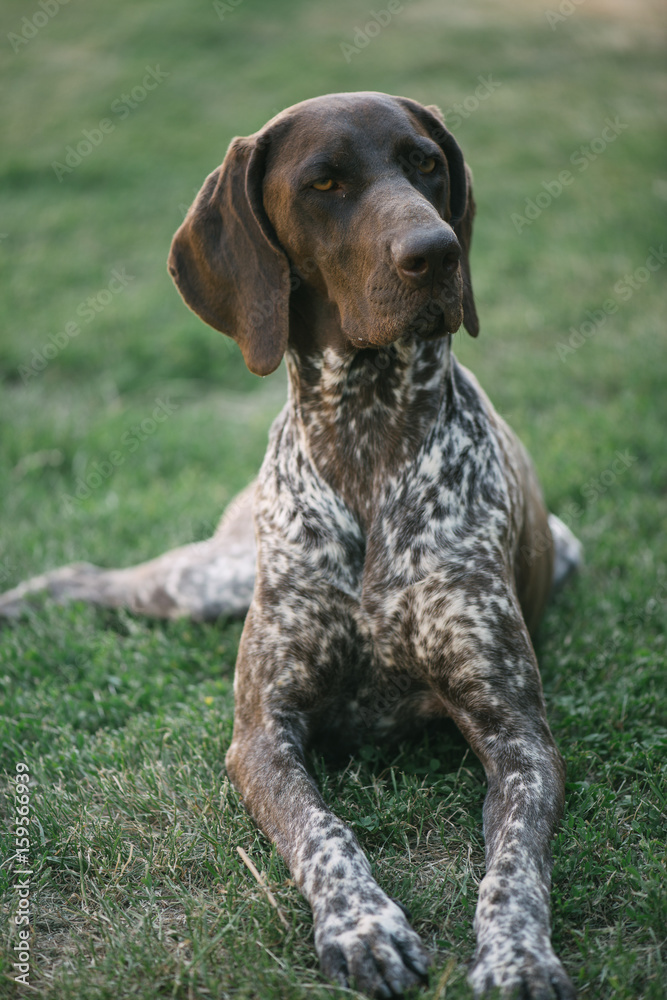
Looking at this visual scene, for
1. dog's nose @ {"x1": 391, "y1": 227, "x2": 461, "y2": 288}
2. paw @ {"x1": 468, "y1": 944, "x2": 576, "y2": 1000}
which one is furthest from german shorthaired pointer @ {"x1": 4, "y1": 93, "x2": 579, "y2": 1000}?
paw @ {"x1": 468, "y1": 944, "x2": 576, "y2": 1000}

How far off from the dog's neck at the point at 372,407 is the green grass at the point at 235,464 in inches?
36.2

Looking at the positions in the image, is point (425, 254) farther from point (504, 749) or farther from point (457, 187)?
point (504, 749)

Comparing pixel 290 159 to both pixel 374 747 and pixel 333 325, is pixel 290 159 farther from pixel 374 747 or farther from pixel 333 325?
pixel 374 747

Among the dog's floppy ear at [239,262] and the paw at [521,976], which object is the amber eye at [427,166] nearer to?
the dog's floppy ear at [239,262]

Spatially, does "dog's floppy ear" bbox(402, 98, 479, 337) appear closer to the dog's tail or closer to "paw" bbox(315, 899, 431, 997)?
the dog's tail

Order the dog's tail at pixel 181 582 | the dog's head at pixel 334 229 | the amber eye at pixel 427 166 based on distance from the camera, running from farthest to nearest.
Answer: the dog's tail at pixel 181 582 < the amber eye at pixel 427 166 < the dog's head at pixel 334 229

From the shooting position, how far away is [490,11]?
43.8ft

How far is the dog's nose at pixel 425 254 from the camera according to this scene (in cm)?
240

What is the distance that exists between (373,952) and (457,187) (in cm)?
239

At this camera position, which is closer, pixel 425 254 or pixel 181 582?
pixel 425 254

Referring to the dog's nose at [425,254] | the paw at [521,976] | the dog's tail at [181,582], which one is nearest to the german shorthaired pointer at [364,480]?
the dog's nose at [425,254]

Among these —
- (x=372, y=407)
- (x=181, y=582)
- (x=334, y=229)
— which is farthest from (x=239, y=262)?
(x=181, y=582)

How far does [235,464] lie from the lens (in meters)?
5.58

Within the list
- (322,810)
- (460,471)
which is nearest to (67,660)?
(322,810)
